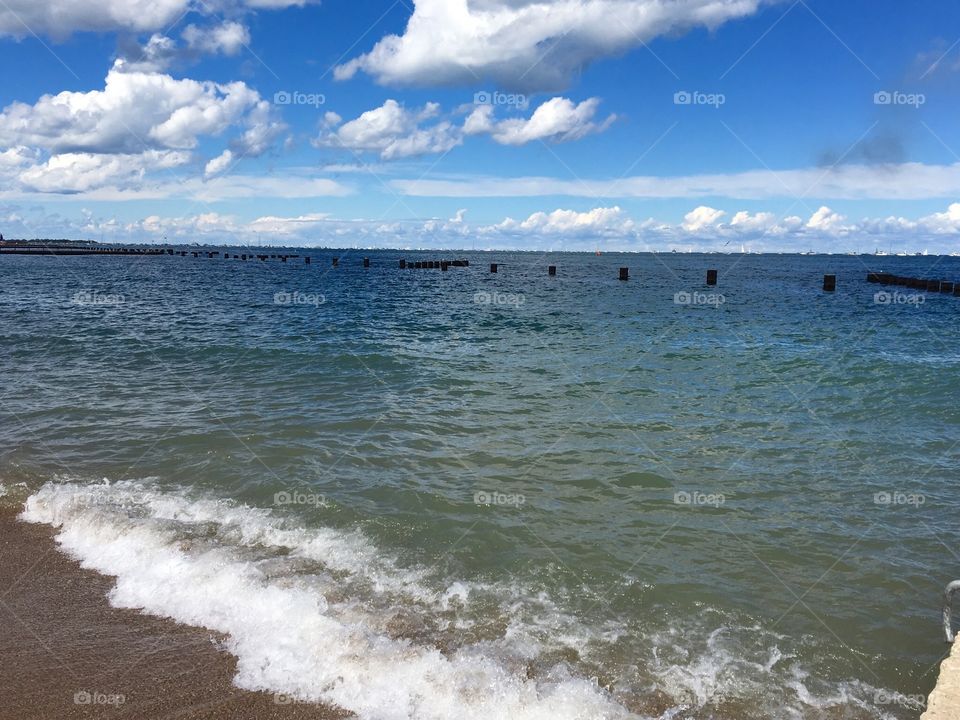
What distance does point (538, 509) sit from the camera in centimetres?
930

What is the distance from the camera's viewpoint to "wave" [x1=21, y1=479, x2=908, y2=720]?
5.25m

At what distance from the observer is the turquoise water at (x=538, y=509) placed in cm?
570

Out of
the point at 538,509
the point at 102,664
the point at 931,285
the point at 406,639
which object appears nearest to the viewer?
the point at 102,664

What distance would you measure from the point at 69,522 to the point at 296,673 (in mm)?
5278

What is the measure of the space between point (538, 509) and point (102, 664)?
572 centimetres

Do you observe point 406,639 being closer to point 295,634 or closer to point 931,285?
point 295,634

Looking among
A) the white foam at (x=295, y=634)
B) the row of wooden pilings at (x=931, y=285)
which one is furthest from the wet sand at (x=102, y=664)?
the row of wooden pilings at (x=931, y=285)

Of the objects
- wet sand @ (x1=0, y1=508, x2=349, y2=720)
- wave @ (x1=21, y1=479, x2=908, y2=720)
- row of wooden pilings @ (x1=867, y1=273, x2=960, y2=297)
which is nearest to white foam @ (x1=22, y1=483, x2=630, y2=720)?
wave @ (x1=21, y1=479, x2=908, y2=720)

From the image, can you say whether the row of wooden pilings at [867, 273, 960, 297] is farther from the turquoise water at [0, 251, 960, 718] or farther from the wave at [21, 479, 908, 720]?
the wave at [21, 479, 908, 720]

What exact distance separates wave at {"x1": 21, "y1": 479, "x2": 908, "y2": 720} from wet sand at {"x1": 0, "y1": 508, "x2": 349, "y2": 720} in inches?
7.3

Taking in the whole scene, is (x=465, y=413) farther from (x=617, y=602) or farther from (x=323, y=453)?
(x=617, y=602)

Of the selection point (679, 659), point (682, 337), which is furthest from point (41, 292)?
point (679, 659)

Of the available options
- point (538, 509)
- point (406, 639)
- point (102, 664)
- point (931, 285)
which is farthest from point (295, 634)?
point (931, 285)

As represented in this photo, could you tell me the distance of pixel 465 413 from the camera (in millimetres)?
14617
